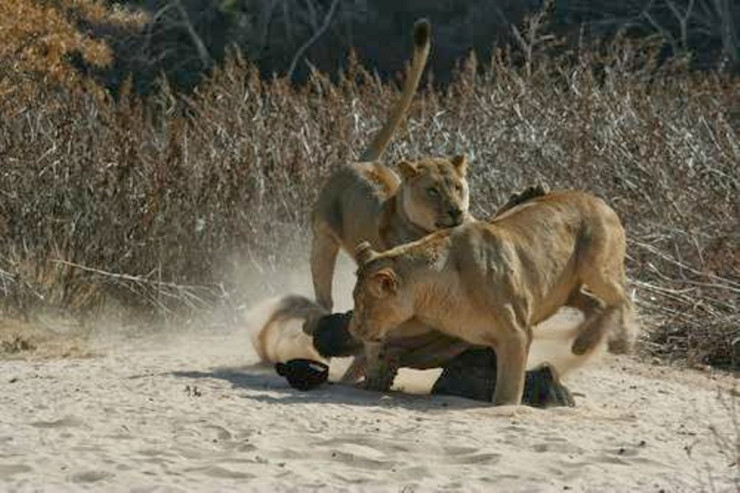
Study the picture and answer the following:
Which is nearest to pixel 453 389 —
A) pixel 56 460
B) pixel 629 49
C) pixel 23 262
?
pixel 56 460

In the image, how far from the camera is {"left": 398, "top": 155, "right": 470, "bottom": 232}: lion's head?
1152 centimetres

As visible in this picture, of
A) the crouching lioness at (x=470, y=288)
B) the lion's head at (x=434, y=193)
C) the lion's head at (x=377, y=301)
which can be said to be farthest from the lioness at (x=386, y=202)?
the lion's head at (x=377, y=301)

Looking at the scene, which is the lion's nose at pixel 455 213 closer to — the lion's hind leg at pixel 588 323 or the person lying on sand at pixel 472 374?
the person lying on sand at pixel 472 374

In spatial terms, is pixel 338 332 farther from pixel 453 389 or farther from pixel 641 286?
pixel 641 286

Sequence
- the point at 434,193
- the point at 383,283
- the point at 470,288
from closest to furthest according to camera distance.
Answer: the point at 383,283 < the point at 470,288 < the point at 434,193

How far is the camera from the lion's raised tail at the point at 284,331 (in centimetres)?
1241

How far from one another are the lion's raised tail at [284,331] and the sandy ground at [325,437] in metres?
0.46

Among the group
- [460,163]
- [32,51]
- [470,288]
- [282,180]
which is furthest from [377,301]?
[32,51]

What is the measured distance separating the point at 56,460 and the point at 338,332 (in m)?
3.01

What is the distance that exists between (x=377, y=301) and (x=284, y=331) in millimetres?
2119

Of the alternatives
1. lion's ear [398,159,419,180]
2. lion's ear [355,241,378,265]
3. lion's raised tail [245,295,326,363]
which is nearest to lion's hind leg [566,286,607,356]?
lion's ear [398,159,419,180]

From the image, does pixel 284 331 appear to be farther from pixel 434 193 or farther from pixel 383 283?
pixel 383 283

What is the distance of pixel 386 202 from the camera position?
12266 millimetres

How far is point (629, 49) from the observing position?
18406 mm
